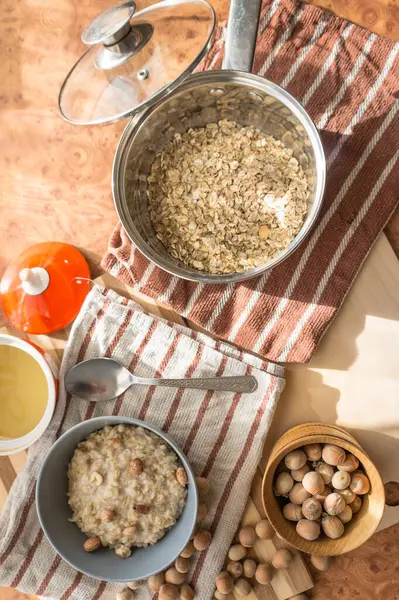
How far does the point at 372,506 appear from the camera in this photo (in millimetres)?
1005

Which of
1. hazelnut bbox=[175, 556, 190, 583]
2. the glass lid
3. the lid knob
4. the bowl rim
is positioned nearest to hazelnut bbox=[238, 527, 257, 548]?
hazelnut bbox=[175, 556, 190, 583]

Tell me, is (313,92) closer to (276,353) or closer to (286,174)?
(286,174)

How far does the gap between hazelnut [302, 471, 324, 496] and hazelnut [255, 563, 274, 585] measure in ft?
0.55

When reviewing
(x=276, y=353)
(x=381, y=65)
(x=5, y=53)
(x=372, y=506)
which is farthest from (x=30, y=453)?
(x=381, y=65)

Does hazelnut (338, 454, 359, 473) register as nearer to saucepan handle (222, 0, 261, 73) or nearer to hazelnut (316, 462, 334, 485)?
hazelnut (316, 462, 334, 485)

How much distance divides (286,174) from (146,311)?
0.34 metres

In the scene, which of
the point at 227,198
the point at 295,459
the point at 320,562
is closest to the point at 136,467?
the point at 295,459

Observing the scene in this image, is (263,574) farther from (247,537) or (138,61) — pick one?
(138,61)

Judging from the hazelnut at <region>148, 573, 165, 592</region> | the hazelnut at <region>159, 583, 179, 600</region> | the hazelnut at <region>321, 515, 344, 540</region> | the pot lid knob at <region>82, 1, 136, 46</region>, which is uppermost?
the pot lid knob at <region>82, 1, 136, 46</region>

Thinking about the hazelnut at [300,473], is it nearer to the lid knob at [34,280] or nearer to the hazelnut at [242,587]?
the hazelnut at [242,587]

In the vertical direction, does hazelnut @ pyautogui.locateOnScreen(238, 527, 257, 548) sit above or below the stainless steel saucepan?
below

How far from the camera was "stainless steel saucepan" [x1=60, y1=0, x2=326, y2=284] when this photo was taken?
89 cm

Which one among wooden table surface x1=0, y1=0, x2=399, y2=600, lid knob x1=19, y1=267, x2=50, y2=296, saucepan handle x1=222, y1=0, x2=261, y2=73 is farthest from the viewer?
wooden table surface x1=0, y1=0, x2=399, y2=600

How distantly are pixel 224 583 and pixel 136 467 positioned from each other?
0.26 meters
